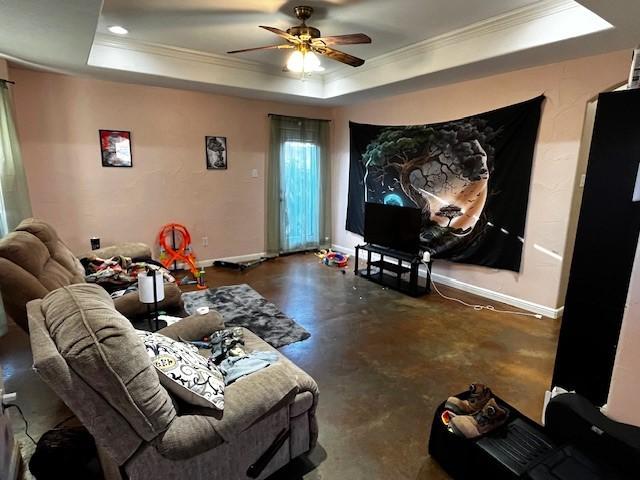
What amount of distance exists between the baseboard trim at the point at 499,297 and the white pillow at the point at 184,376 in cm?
346

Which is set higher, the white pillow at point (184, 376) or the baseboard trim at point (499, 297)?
the white pillow at point (184, 376)

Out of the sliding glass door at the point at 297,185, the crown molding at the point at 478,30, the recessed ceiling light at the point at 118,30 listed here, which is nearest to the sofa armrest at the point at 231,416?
the crown molding at the point at 478,30

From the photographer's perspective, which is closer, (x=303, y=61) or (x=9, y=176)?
(x=303, y=61)

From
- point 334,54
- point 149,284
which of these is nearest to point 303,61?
point 334,54

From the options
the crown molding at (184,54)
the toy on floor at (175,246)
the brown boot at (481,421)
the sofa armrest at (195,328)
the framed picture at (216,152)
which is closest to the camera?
the brown boot at (481,421)

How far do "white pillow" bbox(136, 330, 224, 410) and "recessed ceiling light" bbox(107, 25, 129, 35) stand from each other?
3053 millimetres

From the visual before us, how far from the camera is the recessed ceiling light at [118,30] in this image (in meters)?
3.23

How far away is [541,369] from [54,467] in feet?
10.1

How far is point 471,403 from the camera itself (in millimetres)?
1868

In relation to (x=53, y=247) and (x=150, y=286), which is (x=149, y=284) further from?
(x=53, y=247)

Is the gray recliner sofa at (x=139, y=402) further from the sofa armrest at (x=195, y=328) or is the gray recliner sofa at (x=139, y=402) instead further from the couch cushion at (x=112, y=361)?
the sofa armrest at (x=195, y=328)

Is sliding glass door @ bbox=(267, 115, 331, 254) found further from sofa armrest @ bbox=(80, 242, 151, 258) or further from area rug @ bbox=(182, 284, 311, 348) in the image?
sofa armrest @ bbox=(80, 242, 151, 258)

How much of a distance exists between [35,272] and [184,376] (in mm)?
1614

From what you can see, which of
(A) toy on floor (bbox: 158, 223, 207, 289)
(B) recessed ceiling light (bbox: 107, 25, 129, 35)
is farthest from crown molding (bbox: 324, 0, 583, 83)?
(A) toy on floor (bbox: 158, 223, 207, 289)
